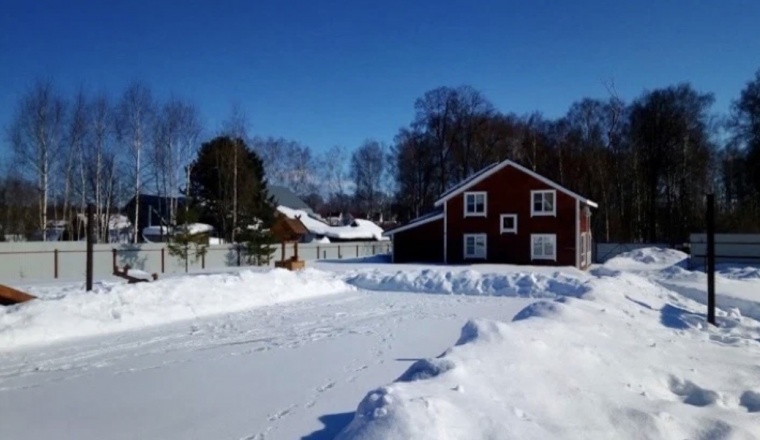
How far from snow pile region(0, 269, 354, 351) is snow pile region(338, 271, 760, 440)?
23.7 feet

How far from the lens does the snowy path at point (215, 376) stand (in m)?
5.49

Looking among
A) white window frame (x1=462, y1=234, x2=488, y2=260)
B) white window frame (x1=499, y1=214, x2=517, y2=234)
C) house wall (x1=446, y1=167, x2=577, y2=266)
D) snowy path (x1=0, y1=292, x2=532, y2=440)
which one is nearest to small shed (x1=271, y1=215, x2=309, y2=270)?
house wall (x1=446, y1=167, x2=577, y2=266)

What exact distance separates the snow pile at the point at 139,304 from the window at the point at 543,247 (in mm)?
19165

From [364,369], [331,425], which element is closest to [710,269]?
[364,369]

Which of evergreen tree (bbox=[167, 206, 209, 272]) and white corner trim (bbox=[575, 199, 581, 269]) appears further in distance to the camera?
white corner trim (bbox=[575, 199, 581, 269])

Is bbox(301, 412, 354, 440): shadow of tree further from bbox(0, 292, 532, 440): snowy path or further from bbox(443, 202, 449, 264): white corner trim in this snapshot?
bbox(443, 202, 449, 264): white corner trim

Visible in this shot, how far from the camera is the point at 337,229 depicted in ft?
190

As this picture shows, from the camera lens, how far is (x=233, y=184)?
40469 millimetres

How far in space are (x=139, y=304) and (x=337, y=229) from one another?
45346 millimetres

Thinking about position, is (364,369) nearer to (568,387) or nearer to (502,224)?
(568,387)

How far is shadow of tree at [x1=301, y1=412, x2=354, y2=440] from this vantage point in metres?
5.07

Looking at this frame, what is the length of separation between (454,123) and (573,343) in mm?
51548

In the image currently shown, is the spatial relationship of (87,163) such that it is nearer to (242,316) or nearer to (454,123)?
(242,316)

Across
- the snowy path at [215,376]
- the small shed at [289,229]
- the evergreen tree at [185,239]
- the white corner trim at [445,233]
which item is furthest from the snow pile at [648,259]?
the snowy path at [215,376]
